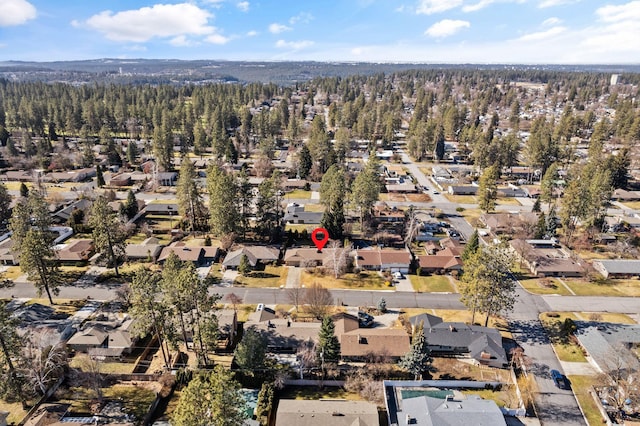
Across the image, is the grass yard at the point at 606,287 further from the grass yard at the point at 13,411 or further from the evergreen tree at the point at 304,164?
the evergreen tree at the point at 304,164

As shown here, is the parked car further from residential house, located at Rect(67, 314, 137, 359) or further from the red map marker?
residential house, located at Rect(67, 314, 137, 359)

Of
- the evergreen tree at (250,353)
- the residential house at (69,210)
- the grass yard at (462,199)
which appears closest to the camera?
the evergreen tree at (250,353)

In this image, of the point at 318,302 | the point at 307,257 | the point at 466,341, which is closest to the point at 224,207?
the point at 307,257

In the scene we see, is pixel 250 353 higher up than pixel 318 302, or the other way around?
pixel 250 353

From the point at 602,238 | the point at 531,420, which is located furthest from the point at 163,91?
the point at 531,420

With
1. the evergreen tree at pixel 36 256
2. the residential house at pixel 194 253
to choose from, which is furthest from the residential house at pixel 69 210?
the residential house at pixel 194 253

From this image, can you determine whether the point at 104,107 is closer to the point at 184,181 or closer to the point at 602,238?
the point at 184,181

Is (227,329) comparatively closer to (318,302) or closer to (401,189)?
(318,302)
